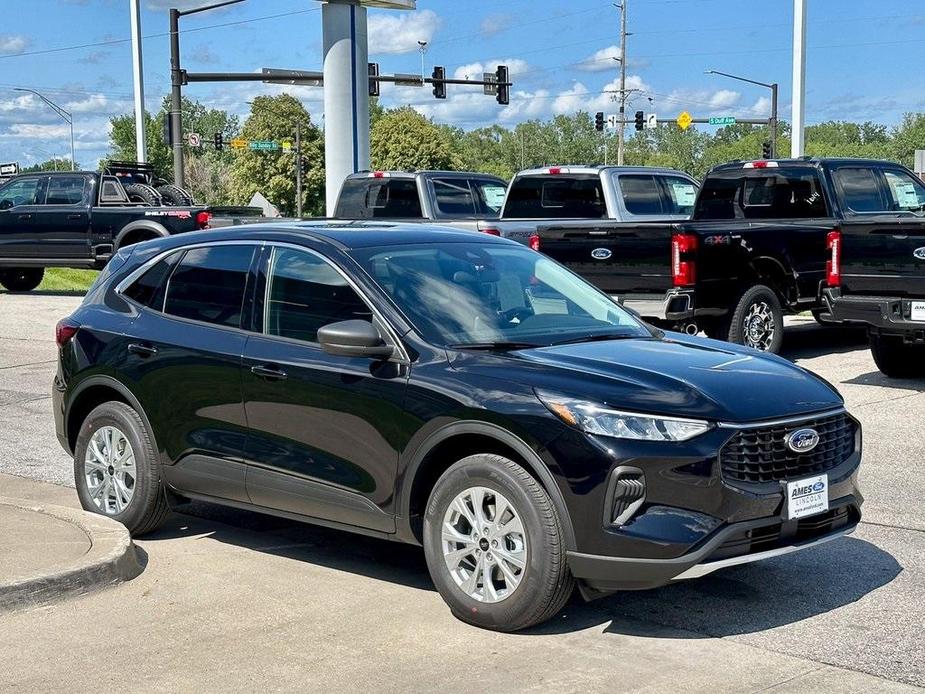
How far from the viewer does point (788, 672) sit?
4945mm

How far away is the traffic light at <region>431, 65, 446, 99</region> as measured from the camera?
1833 inches

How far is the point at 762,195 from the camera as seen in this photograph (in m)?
15.3

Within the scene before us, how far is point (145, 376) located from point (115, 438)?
1.50ft

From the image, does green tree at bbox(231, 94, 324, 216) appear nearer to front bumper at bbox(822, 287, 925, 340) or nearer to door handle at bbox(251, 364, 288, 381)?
front bumper at bbox(822, 287, 925, 340)

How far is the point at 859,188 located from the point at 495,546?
→ 419 inches

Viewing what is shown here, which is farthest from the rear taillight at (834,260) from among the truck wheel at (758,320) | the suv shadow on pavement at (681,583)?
the suv shadow on pavement at (681,583)

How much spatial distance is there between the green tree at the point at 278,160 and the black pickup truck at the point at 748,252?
8638 centimetres

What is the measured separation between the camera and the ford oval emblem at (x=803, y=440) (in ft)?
17.8

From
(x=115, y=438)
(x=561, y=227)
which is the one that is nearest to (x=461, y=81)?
(x=561, y=227)

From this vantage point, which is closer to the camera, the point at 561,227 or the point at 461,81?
the point at 561,227

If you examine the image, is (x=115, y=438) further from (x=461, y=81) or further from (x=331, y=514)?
(x=461, y=81)

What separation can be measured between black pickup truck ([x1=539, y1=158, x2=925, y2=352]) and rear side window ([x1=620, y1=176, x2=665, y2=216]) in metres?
2.05

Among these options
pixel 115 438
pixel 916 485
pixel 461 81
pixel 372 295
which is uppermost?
pixel 461 81

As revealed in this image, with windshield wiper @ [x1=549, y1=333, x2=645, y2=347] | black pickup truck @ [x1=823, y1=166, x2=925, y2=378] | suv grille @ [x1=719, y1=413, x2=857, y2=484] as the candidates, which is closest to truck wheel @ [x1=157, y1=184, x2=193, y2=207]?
black pickup truck @ [x1=823, y1=166, x2=925, y2=378]
